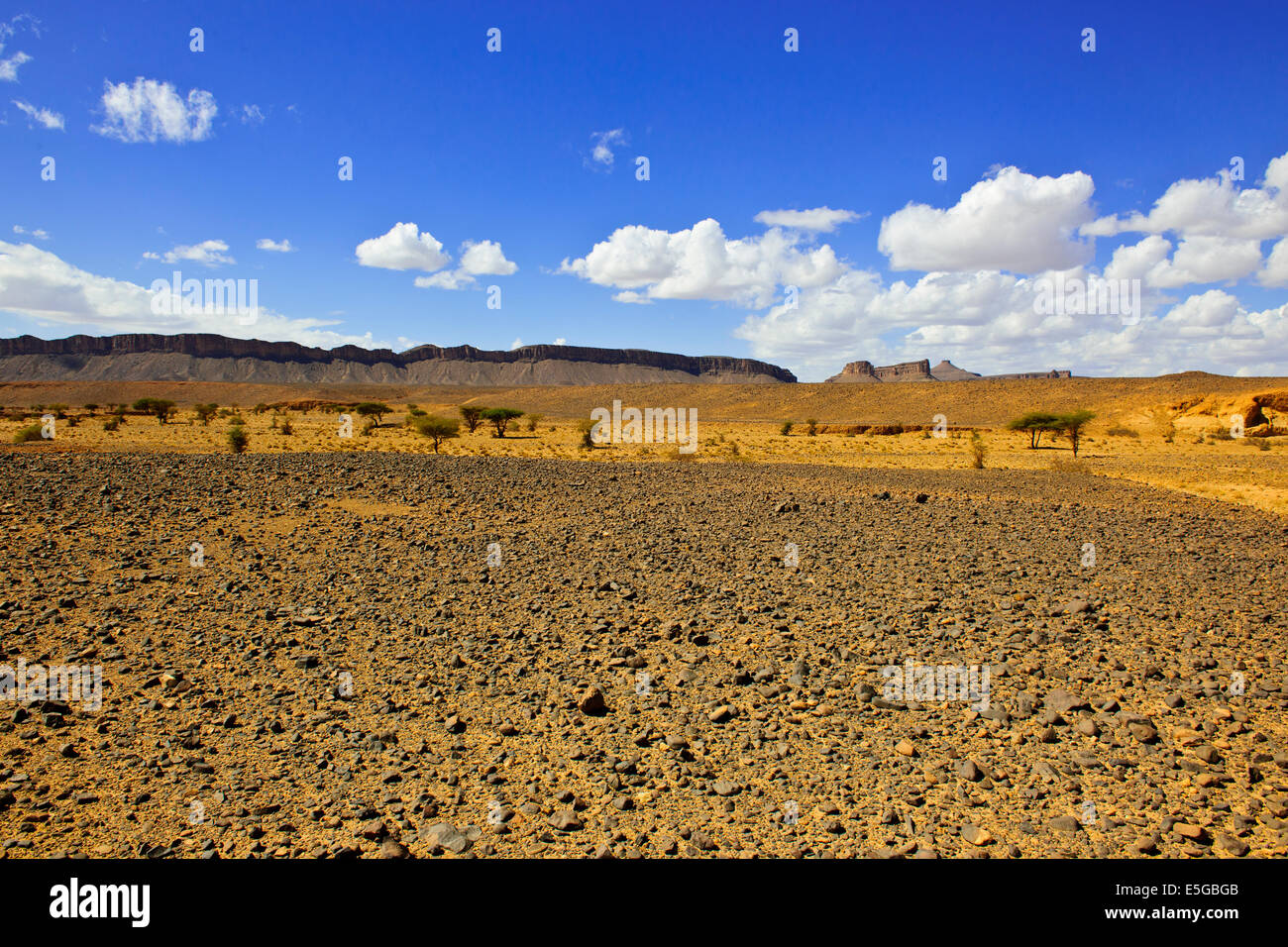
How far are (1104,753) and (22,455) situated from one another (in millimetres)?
20492

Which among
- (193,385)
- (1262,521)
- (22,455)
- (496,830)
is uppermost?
(193,385)

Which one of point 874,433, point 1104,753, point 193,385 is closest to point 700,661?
point 1104,753

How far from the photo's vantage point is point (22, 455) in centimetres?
1512

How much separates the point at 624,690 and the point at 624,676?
0.81 feet

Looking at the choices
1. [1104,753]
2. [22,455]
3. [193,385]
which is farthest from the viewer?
[193,385]

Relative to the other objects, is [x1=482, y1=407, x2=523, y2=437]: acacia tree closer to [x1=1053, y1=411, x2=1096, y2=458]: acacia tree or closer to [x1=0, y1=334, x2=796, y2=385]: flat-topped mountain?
[x1=1053, y1=411, x2=1096, y2=458]: acacia tree

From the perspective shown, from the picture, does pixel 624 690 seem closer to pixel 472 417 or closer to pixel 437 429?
pixel 437 429

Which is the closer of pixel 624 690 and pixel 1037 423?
pixel 624 690

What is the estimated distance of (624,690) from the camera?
17.1 feet

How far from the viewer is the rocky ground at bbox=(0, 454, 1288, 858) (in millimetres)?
3564

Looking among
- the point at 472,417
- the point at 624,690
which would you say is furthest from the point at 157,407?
the point at 624,690

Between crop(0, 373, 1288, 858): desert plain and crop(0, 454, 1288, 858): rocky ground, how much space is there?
0.08 feet

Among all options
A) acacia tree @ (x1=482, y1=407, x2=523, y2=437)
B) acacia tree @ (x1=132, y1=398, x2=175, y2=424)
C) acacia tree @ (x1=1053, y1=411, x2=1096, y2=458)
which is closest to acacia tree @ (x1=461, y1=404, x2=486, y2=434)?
acacia tree @ (x1=482, y1=407, x2=523, y2=437)

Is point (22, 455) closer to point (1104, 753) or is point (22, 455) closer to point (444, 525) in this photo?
point (444, 525)
